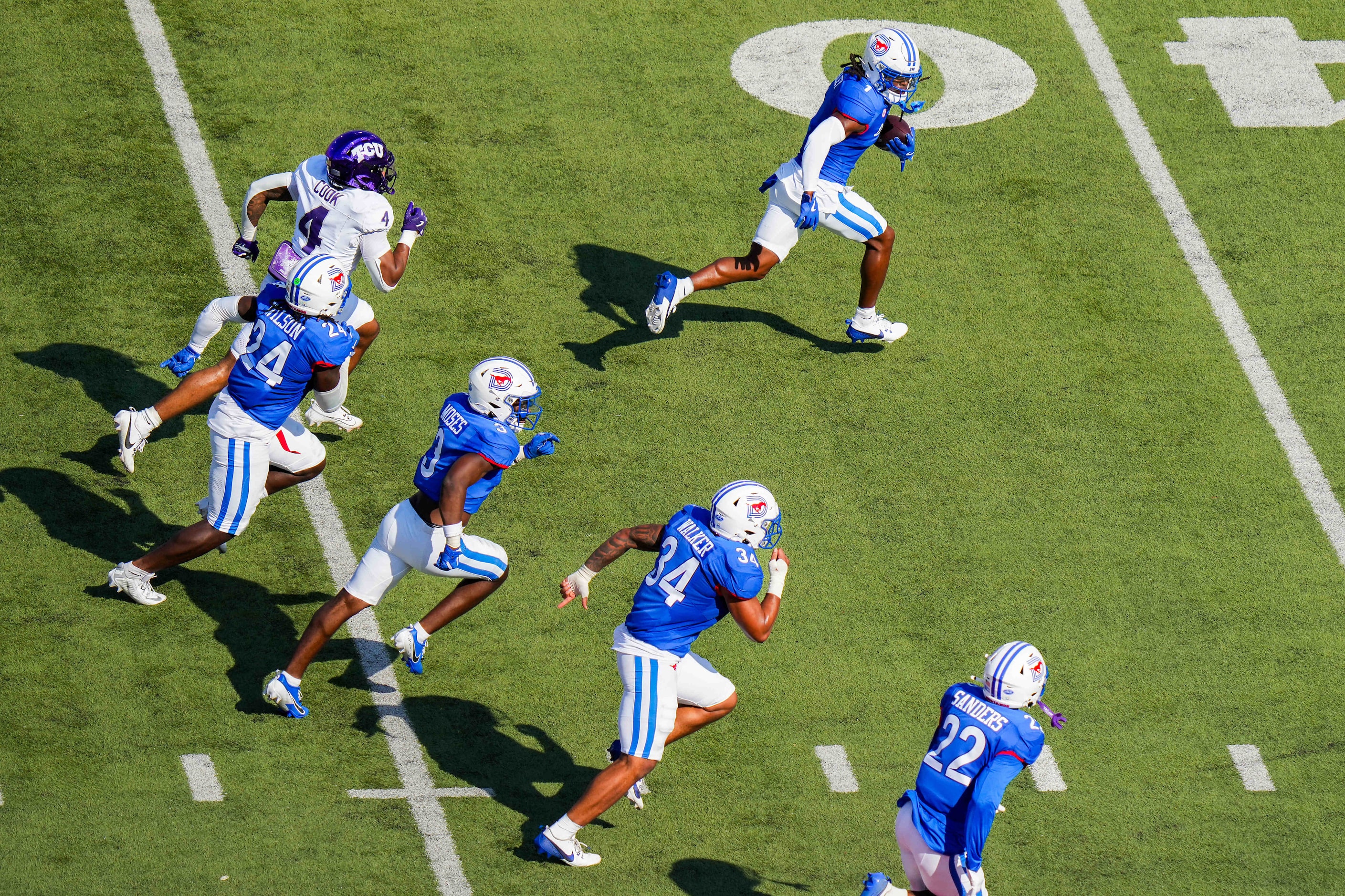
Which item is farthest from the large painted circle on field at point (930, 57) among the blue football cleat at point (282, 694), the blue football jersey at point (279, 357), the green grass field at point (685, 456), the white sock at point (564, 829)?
the white sock at point (564, 829)

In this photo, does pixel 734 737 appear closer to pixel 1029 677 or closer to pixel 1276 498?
pixel 1029 677

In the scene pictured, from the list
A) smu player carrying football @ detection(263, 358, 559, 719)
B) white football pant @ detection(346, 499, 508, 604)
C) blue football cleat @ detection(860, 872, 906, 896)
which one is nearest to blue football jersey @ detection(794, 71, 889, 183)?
smu player carrying football @ detection(263, 358, 559, 719)

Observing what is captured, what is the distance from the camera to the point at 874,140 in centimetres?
1034

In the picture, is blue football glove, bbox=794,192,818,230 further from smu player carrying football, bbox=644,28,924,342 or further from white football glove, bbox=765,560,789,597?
white football glove, bbox=765,560,789,597

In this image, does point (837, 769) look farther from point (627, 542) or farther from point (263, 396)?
point (263, 396)

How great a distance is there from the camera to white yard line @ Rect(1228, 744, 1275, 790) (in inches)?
318

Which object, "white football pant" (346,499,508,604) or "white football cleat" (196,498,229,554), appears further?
"white football cleat" (196,498,229,554)

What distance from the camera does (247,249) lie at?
9.22 metres

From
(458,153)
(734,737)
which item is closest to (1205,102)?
(458,153)

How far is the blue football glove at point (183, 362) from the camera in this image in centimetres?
885

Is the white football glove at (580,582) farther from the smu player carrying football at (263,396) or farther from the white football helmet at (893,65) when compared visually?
the white football helmet at (893,65)

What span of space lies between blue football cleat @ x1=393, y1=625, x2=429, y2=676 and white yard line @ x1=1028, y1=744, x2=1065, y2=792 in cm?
308

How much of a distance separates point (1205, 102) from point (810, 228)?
438cm

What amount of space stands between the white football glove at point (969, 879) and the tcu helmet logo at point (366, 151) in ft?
16.3
